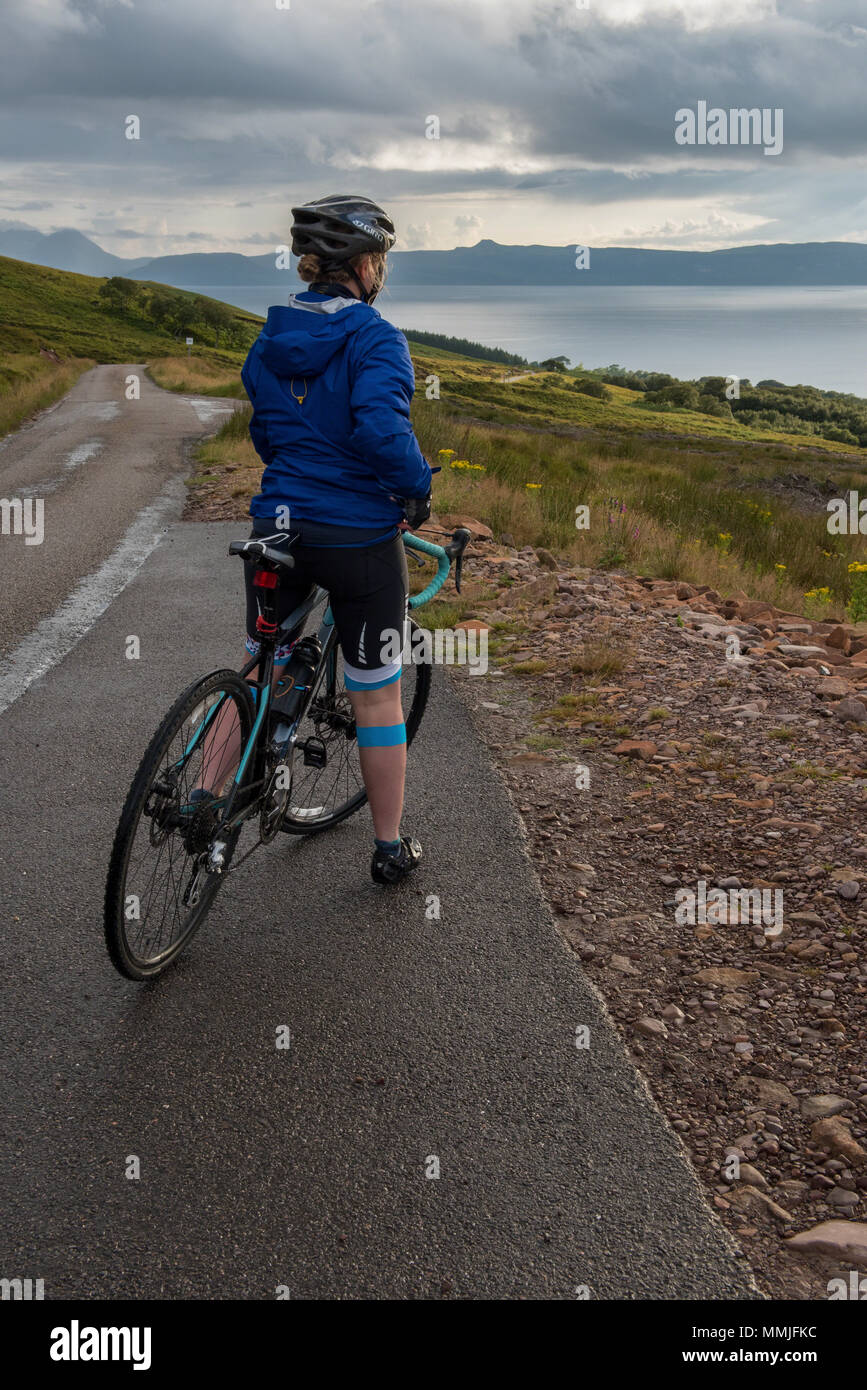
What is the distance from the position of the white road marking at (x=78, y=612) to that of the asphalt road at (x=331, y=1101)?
2.23 m

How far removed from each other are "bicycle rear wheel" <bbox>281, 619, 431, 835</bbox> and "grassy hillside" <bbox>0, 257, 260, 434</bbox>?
882 inches

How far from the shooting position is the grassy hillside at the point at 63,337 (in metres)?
36.3

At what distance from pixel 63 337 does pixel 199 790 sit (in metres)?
87.1

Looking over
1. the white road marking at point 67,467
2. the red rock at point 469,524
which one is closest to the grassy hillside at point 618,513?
the red rock at point 469,524

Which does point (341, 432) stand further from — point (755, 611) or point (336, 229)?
point (755, 611)

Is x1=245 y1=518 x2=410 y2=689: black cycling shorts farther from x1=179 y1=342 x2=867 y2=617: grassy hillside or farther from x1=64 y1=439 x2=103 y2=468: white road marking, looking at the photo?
x1=64 y1=439 x2=103 y2=468: white road marking

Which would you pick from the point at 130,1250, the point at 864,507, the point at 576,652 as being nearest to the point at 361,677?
the point at 130,1250

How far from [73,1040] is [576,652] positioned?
476cm

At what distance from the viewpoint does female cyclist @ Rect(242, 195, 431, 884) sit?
2.92 m

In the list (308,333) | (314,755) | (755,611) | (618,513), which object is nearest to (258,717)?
(314,755)

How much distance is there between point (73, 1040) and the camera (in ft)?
9.36

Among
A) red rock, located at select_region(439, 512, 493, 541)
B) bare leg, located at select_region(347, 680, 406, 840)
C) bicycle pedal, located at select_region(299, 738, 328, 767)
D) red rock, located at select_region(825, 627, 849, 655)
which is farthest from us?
red rock, located at select_region(439, 512, 493, 541)

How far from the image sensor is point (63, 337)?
260 feet

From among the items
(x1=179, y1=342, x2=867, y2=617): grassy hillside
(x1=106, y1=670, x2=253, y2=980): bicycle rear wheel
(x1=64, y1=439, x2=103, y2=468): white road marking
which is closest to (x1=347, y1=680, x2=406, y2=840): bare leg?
(x1=106, y1=670, x2=253, y2=980): bicycle rear wheel
